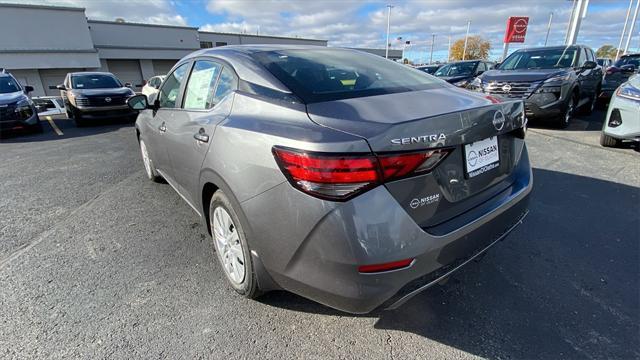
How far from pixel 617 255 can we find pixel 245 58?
10.9 ft

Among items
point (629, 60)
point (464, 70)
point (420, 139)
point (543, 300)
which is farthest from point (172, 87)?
point (629, 60)

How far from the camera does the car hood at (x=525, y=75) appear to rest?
22.7ft

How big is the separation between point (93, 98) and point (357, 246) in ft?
35.6

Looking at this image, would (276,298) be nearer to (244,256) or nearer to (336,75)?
(244,256)

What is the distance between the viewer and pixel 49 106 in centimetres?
1425

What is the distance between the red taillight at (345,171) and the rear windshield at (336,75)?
0.48 meters

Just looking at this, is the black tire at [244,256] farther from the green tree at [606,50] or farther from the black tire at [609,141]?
the green tree at [606,50]

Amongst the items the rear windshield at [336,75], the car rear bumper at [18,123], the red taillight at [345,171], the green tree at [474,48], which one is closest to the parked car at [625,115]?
the rear windshield at [336,75]

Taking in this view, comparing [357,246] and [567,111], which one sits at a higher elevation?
[357,246]

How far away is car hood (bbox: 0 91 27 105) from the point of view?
831 cm

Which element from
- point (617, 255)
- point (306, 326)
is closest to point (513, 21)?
point (617, 255)

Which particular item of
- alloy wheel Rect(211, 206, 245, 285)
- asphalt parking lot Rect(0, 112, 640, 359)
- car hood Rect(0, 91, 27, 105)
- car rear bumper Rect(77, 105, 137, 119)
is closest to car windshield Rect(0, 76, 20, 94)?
car hood Rect(0, 91, 27, 105)

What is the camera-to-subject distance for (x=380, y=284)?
156 centimetres

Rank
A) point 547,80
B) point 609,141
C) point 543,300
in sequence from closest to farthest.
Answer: point 543,300, point 609,141, point 547,80
